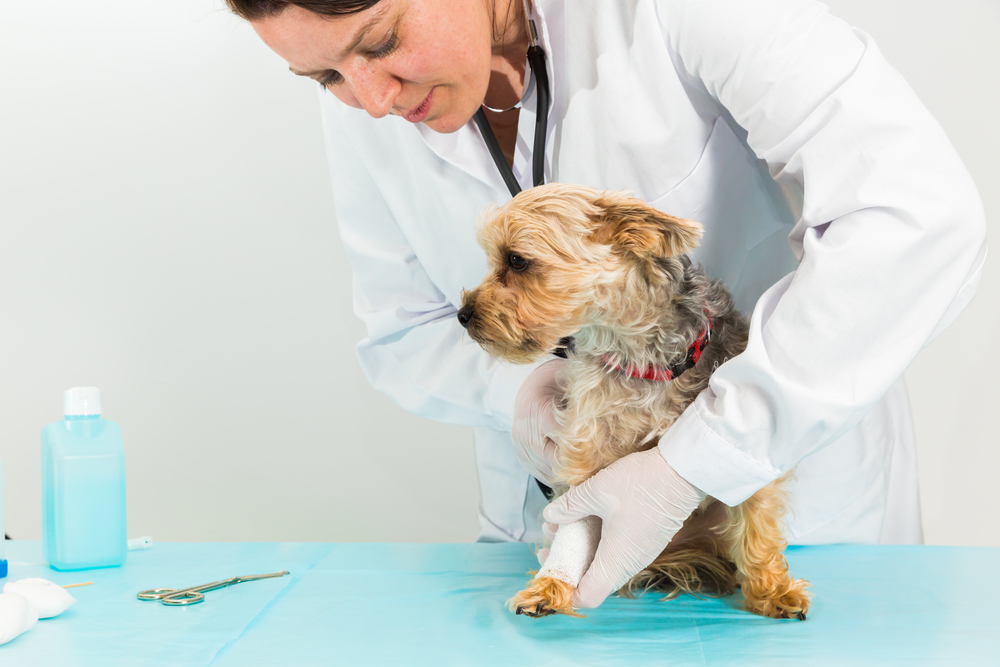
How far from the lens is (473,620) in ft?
3.59

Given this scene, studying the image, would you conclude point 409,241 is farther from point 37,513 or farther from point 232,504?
point 37,513

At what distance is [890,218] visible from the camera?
0.96 m

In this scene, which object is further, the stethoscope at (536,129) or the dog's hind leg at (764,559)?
the stethoscope at (536,129)

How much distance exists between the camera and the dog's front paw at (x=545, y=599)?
1.06 m

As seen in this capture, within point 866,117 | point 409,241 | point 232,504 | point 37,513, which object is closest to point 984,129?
point 866,117

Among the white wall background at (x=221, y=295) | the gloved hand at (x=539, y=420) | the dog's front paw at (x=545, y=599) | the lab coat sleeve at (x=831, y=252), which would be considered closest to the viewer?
the lab coat sleeve at (x=831, y=252)

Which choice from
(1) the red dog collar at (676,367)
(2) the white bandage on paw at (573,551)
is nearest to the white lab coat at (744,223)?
(1) the red dog collar at (676,367)

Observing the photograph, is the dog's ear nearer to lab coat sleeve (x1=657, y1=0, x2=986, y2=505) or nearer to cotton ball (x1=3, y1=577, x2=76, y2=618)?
lab coat sleeve (x1=657, y1=0, x2=986, y2=505)

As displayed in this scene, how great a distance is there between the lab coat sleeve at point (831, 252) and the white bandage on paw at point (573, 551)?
203mm

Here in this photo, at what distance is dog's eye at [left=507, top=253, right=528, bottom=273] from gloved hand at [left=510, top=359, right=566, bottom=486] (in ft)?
0.75

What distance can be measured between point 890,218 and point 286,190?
6.28 feet

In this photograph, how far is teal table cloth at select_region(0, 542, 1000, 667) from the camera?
3.21ft

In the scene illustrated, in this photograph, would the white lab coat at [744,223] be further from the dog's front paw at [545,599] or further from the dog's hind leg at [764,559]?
the dog's front paw at [545,599]

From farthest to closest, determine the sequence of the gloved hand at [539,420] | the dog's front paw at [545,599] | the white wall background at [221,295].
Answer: the white wall background at [221,295] → the gloved hand at [539,420] → the dog's front paw at [545,599]
